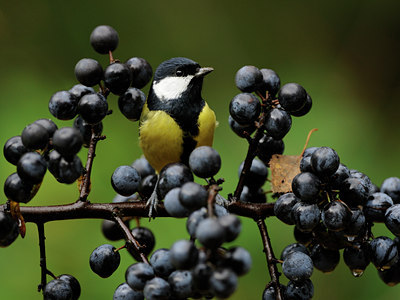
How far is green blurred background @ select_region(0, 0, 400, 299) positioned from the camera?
5.77 feet

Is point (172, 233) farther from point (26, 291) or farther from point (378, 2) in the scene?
point (378, 2)

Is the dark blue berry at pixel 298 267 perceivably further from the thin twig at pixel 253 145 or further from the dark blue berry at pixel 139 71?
the dark blue berry at pixel 139 71

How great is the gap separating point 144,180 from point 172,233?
0.31 meters

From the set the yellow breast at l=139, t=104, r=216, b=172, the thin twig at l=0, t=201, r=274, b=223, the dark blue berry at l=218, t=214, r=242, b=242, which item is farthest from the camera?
the yellow breast at l=139, t=104, r=216, b=172

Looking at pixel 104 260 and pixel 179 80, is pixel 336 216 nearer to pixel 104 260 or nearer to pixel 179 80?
pixel 104 260

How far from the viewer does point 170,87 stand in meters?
1.77

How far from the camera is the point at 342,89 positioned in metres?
2.21

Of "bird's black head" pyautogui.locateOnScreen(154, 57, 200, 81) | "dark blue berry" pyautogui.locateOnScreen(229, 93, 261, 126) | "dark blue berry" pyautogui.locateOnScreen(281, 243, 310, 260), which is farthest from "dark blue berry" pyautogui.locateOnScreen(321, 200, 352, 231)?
"bird's black head" pyautogui.locateOnScreen(154, 57, 200, 81)

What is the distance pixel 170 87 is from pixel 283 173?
0.58 meters

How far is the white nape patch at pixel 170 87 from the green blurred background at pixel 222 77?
0.25 metres

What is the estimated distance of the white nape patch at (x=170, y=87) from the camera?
1748 millimetres

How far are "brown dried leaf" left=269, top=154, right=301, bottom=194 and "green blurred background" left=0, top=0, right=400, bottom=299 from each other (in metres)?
0.47

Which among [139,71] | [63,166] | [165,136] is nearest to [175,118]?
[165,136]

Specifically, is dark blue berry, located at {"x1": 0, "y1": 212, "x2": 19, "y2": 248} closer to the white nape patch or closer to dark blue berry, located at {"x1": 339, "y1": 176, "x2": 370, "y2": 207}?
dark blue berry, located at {"x1": 339, "y1": 176, "x2": 370, "y2": 207}
